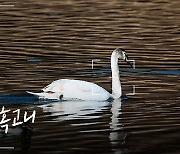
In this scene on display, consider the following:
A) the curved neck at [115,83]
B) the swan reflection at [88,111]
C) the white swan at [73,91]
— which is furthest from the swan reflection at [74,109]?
the curved neck at [115,83]

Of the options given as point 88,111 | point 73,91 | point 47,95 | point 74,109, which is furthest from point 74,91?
point 88,111

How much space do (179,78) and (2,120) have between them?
257 inches

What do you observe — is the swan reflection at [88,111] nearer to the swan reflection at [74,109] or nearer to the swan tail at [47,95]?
the swan reflection at [74,109]

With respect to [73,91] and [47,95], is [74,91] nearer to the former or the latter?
[73,91]

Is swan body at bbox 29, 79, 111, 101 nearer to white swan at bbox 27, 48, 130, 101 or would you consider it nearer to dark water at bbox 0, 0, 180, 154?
white swan at bbox 27, 48, 130, 101

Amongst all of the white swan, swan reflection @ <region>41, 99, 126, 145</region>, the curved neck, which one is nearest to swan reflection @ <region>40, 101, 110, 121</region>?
swan reflection @ <region>41, 99, 126, 145</region>

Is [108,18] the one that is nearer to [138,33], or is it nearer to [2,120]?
[138,33]

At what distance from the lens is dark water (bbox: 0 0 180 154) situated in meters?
13.3

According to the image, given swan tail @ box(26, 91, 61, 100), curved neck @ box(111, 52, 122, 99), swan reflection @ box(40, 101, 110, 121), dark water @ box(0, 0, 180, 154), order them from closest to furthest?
1. dark water @ box(0, 0, 180, 154)
2. swan reflection @ box(40, 101, 110, 121)
3. swan tail @ box(26, 91, 61, 100)
4. curved neck @ box(111, 52, 122, 99)

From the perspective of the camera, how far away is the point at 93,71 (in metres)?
21.6

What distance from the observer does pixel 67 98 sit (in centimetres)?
1775

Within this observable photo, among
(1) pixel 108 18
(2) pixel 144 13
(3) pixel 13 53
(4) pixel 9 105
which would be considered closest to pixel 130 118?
(4) pixel 9 105

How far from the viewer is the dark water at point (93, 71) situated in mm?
13328

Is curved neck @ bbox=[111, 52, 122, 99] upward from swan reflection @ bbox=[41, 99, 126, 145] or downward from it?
upward
